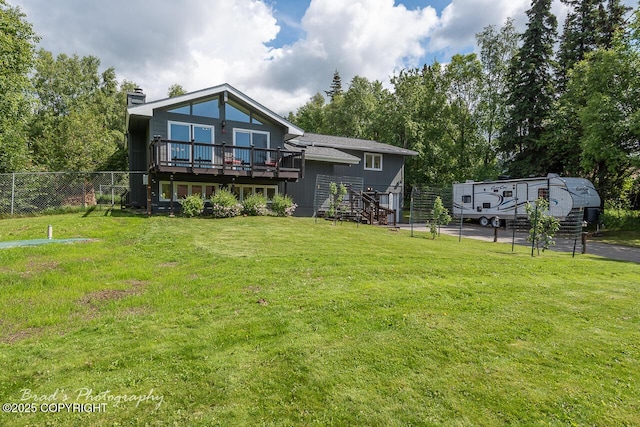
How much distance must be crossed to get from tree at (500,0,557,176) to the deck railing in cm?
1957

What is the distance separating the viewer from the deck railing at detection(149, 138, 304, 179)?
14.0 m

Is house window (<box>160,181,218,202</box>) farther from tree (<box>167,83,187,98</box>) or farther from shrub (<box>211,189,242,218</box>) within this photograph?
tree (<box>167,83,187,98</box>)

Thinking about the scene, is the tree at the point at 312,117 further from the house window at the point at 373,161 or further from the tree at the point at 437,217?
the tree at the point at 437,217

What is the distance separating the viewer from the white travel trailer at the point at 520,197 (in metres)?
18.9

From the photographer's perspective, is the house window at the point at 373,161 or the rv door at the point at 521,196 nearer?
the rv door at the point at 521,196

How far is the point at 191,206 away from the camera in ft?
45.6

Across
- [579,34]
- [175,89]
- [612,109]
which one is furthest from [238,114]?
[175,89]

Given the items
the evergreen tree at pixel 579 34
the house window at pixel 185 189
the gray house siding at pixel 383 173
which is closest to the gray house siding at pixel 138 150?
the house window at pixel 185 189

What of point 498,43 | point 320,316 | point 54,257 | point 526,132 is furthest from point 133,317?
point 498,43

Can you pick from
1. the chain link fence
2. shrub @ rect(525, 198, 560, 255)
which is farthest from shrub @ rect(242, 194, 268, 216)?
shrub @ rect(525, 198, 560, 255)

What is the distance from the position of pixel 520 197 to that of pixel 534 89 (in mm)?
Answer: 10281

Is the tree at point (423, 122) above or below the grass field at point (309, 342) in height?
above

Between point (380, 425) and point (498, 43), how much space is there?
36.4m

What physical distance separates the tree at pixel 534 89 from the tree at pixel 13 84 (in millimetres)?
33488
